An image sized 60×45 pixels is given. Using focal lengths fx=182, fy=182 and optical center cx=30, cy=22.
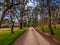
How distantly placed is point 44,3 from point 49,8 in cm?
222

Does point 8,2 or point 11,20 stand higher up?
point 8,2

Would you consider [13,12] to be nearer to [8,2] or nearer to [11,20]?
[11,20]

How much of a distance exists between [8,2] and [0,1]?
144 cm

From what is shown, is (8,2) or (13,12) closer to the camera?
(8,2)

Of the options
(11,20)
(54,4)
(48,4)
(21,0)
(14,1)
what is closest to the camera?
(14,1)

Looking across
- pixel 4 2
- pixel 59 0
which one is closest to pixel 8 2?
pixel 4 2

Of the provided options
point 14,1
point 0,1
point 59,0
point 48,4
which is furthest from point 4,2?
point 59,0

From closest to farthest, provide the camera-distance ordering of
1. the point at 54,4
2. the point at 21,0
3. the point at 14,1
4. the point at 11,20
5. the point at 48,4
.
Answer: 1. the point at 14,1
2. the point at 21,0
3. the point at 48,4
4. the point at 54,4
5. the point at 11,20

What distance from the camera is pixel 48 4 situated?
34000mm

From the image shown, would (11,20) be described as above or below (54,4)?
below

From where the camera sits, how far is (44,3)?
35750 mm

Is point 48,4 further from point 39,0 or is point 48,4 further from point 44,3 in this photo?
point 39,0

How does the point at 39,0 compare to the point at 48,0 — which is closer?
the point at 48,0

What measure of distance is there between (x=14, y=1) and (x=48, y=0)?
630 inches
